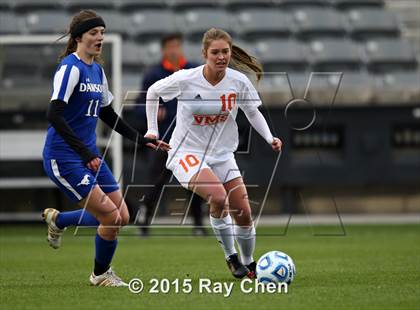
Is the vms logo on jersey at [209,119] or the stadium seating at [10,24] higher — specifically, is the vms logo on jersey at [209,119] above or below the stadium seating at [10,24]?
above

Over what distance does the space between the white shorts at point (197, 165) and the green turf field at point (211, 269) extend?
826mm

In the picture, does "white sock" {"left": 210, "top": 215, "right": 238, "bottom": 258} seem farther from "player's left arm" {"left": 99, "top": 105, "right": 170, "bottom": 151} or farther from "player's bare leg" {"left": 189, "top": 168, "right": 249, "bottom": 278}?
"player's left arm" {"left": 99, "top": 105, "right": 170, "bottom": 151}

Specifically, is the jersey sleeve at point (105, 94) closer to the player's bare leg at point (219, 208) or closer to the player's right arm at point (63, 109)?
the player's right arm at point (63, 109)

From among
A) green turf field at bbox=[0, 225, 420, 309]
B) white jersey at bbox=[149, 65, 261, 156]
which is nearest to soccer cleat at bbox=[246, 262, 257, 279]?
green turf field at bbox=[0, 225, 420, 309]

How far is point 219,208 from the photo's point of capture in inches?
322

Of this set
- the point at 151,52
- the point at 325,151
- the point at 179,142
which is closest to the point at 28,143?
the point at 151,52

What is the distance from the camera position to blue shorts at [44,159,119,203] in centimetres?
763

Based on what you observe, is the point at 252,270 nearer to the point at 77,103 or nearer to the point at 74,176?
the point at 74,176

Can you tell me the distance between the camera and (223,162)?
830cm

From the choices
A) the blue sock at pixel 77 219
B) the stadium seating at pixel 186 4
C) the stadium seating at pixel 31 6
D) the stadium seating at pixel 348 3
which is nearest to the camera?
the blue sock at pixel 77 219

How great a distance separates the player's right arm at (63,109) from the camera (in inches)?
288

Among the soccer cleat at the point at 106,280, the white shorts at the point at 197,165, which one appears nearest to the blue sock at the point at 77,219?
the soccer cleat at the point at 106,280

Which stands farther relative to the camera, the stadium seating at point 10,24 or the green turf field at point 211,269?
the stadium seating at point 10,24

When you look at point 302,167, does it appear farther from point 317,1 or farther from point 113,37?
point 317,1
